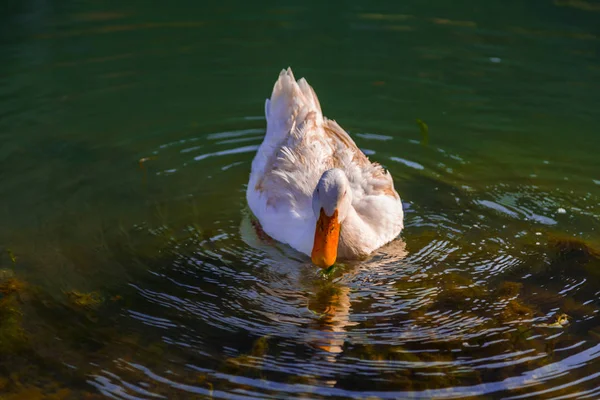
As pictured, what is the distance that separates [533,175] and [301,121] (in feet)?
7.36

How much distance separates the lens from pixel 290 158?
685 cm

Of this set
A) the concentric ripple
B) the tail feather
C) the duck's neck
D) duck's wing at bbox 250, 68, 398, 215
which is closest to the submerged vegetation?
the concentric ripple

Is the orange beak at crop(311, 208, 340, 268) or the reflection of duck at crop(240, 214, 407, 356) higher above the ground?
the orange beak at crop(311, 208, 340, 268)

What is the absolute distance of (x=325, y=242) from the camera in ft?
19.1

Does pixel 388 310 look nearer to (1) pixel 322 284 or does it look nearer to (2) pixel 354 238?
(1) pixel 322 284

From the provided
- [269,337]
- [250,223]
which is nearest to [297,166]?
[250,223]

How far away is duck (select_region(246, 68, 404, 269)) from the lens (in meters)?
5.85

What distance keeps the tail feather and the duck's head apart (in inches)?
59.0

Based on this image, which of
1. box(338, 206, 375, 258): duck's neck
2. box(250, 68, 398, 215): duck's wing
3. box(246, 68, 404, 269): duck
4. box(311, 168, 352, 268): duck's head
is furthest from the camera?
box(250, 68, 398, 215): duck's wing

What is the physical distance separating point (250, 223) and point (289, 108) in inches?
49.4

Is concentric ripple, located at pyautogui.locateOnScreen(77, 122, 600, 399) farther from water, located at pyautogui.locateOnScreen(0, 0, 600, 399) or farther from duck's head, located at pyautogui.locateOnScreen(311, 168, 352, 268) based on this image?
duck's head, located at pyautogui.locateOnScreen(311, 168, 352, 268)

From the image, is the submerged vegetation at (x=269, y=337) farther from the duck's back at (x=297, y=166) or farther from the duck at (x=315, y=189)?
the duck's back at (x=297, y=166)

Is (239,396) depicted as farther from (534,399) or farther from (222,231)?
(222,231)

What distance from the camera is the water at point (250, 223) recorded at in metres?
4.91
